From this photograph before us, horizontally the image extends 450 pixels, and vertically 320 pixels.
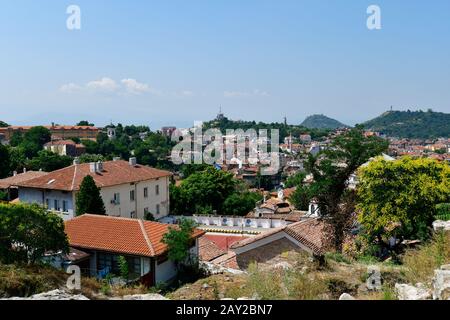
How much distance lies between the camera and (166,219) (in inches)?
1182

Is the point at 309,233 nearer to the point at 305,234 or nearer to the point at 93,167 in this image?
the point at 305,234

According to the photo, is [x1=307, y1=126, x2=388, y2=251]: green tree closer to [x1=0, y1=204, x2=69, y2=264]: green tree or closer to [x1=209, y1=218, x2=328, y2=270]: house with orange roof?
[x1=209, y1=218, x2=328, y2=270]: house with orange roof

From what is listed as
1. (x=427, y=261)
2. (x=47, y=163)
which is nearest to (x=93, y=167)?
(x=427, y=261)

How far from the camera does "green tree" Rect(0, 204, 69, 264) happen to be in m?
11.1

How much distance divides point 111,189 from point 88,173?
1.99 meters

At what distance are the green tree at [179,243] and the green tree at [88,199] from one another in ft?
29.6

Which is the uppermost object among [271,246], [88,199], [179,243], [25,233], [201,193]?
[25,233]

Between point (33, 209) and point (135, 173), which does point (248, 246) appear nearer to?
point (33, 209)

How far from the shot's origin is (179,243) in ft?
49.4

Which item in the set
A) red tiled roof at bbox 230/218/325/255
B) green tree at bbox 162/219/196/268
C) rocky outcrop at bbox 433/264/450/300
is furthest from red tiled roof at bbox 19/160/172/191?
rocky outcrop at bbox 433/264/450/300

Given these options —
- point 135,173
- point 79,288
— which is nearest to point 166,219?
point 135,173

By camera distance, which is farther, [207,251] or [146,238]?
[207,251]

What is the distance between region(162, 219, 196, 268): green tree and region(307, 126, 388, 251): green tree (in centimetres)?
477
